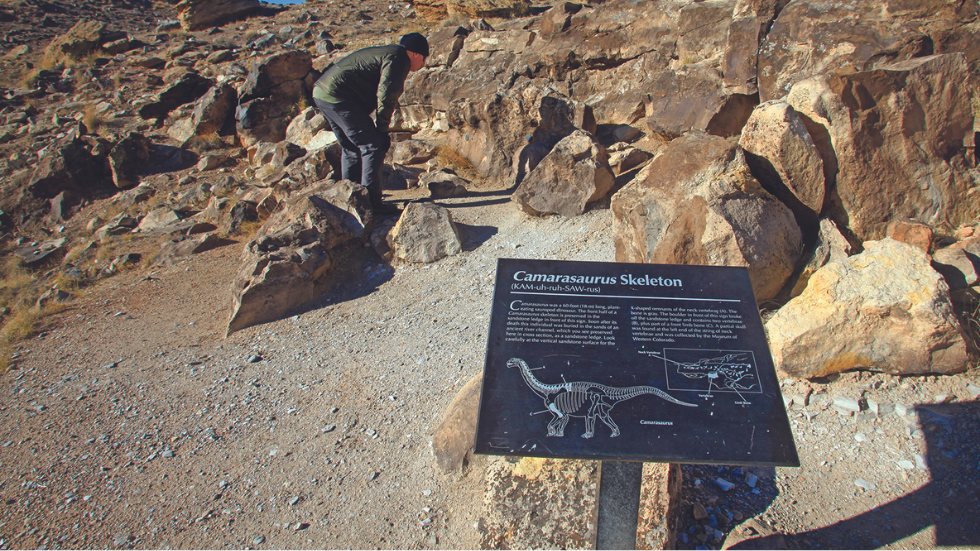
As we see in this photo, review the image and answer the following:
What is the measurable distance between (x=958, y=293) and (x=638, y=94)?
17.2 ft

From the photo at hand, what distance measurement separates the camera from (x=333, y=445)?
10.3 ft

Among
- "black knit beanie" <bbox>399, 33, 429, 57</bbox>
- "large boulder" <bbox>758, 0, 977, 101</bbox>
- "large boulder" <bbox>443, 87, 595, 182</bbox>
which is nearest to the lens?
"large boulder" <bbox>758, 0, 977, 101</bbox>

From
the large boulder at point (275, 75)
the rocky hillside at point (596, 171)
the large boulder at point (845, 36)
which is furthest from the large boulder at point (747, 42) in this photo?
the large boulder at point (275, 75)

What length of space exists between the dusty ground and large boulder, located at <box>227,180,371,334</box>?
0.22m

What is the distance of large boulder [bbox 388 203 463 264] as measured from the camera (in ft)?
16.9

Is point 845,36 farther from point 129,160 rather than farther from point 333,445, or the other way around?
point 129,160

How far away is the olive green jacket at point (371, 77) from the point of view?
5.64m

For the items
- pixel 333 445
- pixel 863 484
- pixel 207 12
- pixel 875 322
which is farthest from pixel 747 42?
pixel 207 12

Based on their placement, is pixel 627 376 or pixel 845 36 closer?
pixel 627 376

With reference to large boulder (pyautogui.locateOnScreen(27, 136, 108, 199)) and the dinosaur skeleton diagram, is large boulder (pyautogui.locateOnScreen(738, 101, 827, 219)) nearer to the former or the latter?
the dinosaur skeleton diagram

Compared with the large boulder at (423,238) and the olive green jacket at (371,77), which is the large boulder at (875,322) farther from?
the olive green jacket at (371,77)

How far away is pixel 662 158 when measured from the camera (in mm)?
3785

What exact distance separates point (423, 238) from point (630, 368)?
11.6 ft

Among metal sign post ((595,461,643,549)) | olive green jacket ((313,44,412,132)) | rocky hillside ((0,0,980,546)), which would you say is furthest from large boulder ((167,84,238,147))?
metal sign post ((595,461,643,549))
